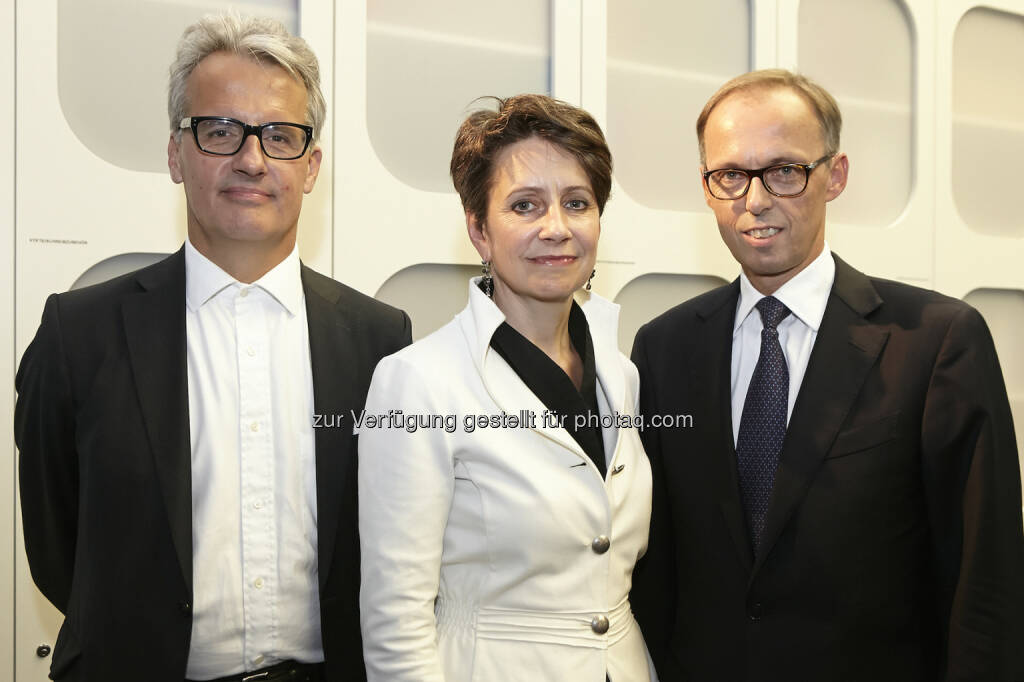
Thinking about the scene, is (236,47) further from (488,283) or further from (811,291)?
(811,291)

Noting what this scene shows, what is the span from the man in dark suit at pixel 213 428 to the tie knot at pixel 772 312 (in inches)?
32.8

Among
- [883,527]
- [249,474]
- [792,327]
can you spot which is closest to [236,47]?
[249,474]

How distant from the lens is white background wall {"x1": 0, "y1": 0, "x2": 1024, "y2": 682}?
2172 millimetres

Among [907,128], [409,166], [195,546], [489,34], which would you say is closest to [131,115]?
[409,166]

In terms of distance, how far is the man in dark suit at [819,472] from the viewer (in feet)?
4.88

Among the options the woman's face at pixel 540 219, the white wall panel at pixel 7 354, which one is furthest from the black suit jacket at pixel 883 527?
the white wall panel at pixel 7 354

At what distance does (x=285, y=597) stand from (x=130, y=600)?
0.88ft

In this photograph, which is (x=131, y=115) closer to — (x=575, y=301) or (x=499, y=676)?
(x=575, y=301)

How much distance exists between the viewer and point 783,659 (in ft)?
5.00

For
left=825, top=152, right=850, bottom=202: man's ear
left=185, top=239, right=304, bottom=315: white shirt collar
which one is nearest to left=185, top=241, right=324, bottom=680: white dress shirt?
left=185, top=239, right=304, bottom=315: white shirt collar

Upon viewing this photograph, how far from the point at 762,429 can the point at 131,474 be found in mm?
1180

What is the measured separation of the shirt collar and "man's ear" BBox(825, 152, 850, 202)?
0.14m

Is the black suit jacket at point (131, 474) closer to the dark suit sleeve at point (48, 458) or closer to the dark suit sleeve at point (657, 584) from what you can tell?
the dark suit sleeve at point (48, 458)

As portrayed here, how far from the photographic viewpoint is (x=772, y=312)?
1688mm
